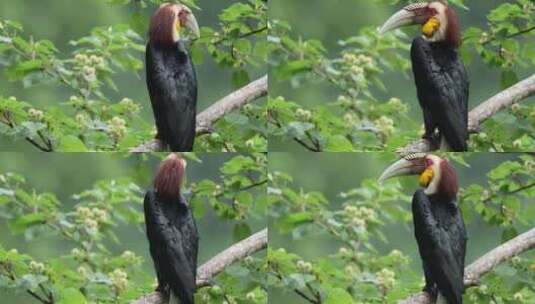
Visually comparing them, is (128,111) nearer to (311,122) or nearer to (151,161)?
Result: (151,161)

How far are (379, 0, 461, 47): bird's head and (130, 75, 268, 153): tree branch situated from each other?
52 cm

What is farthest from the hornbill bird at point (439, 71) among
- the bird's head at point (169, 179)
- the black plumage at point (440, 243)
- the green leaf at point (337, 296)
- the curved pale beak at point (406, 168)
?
the bird's head at point (169, 179)

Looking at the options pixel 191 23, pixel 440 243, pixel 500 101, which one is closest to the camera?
pixel 440 243

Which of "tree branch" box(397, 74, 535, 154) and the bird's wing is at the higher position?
"tree branch" box(397, 74, 535, 154)

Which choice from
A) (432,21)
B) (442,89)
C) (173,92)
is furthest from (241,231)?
(432,21)

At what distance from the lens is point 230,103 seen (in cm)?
530

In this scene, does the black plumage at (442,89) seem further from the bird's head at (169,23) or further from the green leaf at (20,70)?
the green leaf at (20,70)

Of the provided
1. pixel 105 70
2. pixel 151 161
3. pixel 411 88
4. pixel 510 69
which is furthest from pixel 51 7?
pixel 510 69

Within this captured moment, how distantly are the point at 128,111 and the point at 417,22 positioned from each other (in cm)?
117

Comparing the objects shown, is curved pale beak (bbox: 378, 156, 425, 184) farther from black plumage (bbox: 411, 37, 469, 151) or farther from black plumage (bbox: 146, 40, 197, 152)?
black plumage (bbox: 146, 40, 197, 152)

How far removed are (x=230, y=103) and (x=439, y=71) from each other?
818 millimetres

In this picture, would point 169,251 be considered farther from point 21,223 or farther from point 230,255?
point 21,223

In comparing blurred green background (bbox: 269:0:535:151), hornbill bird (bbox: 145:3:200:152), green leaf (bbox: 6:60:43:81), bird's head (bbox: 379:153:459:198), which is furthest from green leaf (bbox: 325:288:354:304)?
green leaf (bbox: 6:60:43:81)

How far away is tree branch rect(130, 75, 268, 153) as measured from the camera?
17.4ft
